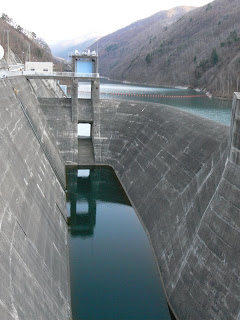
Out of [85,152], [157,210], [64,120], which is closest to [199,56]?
[64,120]

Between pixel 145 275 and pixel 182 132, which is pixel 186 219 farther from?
pixel 182 132

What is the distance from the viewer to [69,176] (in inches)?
1423

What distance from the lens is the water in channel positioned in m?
16.8

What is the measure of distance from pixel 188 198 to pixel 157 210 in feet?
12.5

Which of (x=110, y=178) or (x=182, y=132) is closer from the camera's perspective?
(x=182, y=132)

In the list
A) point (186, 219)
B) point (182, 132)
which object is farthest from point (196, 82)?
point (186, 219)

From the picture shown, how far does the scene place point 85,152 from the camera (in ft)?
133

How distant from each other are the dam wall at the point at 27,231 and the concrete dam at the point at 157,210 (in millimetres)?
63

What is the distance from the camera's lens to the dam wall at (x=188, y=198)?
1450cm

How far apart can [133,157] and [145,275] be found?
17.0 m

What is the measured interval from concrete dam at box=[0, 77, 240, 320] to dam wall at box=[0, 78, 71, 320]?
6 centimetres

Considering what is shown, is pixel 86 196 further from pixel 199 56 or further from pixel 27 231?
pixel 199 56

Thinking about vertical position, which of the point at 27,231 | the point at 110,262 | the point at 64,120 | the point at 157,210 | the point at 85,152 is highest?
the point at 64,120

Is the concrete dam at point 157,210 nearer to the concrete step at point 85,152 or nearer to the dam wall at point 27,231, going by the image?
the dam wall at point 27,231
